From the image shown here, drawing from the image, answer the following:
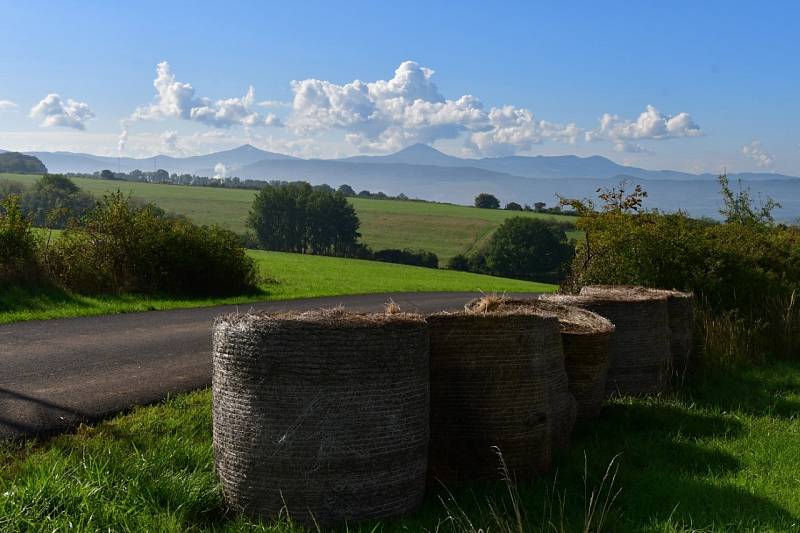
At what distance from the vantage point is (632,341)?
8930 millimetres

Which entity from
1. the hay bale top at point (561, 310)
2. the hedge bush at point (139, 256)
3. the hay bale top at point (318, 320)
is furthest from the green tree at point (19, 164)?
the hay bale top at point (318, 320)

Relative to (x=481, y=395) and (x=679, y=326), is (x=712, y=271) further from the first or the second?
(x=481, y=395)

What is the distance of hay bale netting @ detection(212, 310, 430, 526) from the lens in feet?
16.0

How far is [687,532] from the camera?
507cm

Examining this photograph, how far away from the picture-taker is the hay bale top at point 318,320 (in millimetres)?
4941

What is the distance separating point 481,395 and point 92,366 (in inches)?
230

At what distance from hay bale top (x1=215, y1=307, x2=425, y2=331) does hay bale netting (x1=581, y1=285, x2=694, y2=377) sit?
17.2ft

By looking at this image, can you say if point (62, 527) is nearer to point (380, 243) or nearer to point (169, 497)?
point (169, 497)

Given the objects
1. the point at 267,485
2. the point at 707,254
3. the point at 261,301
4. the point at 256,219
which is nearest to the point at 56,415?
the point at 267,485

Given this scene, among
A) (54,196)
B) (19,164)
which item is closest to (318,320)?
(54,196)

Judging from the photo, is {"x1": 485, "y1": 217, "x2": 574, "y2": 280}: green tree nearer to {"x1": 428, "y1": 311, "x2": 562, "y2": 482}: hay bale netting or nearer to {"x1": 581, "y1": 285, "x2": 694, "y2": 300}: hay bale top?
{"x1": 581, "y1": 285, "x2": 694, "y2": 300}: hay bale top

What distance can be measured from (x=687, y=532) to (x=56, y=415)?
5564 millimetres

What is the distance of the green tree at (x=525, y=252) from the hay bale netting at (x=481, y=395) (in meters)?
55.8

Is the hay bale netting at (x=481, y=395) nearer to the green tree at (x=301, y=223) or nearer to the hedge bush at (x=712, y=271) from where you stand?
the hedge bush at (x=712, y=271)
